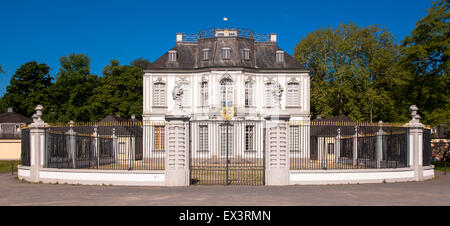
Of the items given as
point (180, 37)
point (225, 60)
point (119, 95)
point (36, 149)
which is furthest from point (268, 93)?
point (36, 149)

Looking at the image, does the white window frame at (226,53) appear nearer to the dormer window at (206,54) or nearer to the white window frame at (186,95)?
the dormer window at (206,54)

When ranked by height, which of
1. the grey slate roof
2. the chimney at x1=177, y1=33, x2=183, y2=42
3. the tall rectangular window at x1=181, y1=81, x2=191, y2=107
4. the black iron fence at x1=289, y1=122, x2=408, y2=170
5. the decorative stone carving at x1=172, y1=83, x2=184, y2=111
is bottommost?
the black iron fence at x1=289, y1=122, x2=408, y2=170

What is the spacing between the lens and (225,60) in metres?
41.5

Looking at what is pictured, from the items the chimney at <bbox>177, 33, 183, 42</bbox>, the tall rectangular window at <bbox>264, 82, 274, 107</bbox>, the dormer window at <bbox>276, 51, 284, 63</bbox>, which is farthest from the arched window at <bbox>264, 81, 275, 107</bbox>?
the chimney at <bbox>177, 33, 183, 42</bbox>

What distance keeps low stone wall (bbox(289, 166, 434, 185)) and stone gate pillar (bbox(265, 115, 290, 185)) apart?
43 centimetres

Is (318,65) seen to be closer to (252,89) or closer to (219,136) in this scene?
(252,89)

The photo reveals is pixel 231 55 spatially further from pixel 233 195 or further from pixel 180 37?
pixel 233 195

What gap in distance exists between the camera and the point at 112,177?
18.8 metres

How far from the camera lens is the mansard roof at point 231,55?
41.9 metres

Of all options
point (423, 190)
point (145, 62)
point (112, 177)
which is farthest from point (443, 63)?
point (145, 62)

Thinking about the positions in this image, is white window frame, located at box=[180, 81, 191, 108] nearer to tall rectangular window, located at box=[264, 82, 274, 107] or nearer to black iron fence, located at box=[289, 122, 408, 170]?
tall rectangular window, located at box=[264, 82, 274, 107]

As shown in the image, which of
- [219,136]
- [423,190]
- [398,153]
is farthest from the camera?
[219,136]

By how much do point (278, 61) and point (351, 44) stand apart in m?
12.9

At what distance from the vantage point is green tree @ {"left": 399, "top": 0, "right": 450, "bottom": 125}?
32188mm
